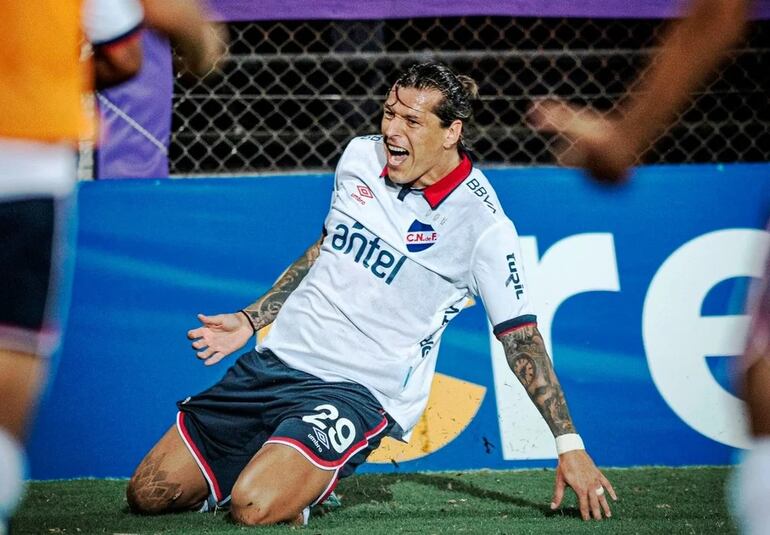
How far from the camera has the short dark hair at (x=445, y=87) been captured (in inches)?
183

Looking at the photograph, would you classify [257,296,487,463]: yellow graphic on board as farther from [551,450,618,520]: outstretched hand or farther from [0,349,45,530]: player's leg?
[0,349,45,530]: player's leg

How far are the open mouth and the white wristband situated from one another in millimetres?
1276

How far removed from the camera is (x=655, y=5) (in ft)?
19.1

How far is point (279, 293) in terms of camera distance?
15.6 feet

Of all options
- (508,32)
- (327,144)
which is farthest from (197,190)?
(508,32)

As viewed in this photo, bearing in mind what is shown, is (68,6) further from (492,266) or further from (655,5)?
(655,5)

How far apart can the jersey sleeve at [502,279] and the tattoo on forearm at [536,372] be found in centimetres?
5

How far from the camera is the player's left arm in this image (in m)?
3.97

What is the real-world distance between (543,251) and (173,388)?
1873 mm

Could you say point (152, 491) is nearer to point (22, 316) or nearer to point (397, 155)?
point (397, 155)

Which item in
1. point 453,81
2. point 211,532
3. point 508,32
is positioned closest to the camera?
point 211,532

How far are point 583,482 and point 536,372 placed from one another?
473 millimetres

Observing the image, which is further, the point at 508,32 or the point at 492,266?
the point at 508,32

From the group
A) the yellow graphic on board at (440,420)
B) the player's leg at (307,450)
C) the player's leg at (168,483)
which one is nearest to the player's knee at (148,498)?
the player's leg at (168,483)
